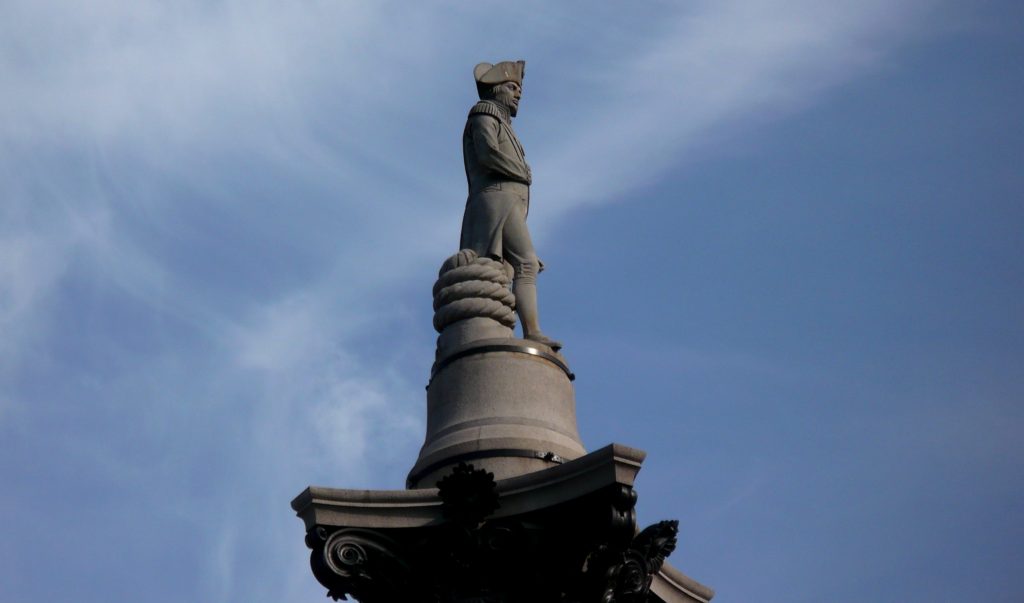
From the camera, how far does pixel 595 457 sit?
1254 cm

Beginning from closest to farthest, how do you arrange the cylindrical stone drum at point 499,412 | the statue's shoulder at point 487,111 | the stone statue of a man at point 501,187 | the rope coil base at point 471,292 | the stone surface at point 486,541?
the stone surface at point 486,541
the cylindrical stone drum at point 499,412
the rope coil base at point 471,292
the stone statue of a man at point 501,187
the statue's shoulder at point 487,111

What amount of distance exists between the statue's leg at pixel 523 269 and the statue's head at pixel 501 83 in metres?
1.66

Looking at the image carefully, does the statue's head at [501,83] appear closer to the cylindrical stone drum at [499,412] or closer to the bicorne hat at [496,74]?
the bicorne hat at [496,74]

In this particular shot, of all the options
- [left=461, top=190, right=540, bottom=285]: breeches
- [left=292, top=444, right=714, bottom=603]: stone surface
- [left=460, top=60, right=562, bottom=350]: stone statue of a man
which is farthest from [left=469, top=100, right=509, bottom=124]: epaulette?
[left=292, top=444, right=714, bottom=603]: stone surface

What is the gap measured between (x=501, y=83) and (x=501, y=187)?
159cm

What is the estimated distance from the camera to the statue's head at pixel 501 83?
58.1ft

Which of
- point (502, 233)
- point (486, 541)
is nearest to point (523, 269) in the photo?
point (502, 233)

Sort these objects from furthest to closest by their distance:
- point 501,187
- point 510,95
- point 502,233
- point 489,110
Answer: point 510,95 → point 489,110 → point 501,187 → point 502,233

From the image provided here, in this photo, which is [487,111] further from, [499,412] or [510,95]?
[499,412]

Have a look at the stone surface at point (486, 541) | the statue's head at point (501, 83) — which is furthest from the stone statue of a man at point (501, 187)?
the stone surface at point (486, 541)

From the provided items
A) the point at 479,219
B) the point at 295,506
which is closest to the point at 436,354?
the point at 479,219

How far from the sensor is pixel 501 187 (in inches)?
663

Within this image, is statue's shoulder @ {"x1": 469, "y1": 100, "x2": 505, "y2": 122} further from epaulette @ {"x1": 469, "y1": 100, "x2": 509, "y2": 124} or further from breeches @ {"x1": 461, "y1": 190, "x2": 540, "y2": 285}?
breeches @ {"x1": 461, "y1": 190, "x2": 540, "y2": 285}

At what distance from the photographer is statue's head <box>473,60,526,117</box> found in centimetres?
1772
